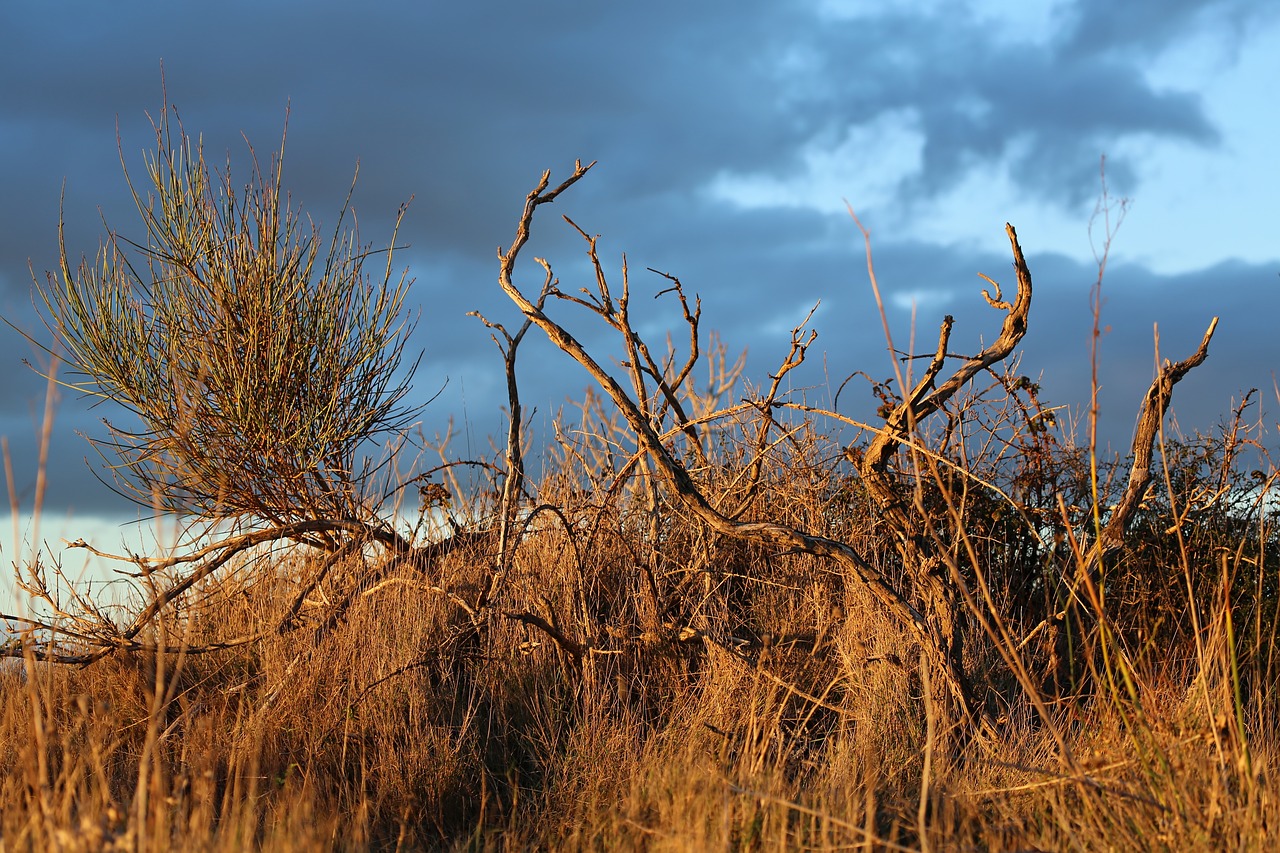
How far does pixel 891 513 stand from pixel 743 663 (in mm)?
1097

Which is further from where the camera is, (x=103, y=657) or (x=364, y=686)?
(x=103, y=657)

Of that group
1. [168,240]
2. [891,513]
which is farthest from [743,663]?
[168,240]

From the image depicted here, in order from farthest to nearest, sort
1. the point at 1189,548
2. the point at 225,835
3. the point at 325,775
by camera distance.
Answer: the point at 1189,548 → the point at 325,775 → the point at 225,835

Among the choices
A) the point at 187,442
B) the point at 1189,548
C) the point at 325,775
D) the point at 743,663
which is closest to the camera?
the point at 325,775

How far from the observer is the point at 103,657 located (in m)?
6.86

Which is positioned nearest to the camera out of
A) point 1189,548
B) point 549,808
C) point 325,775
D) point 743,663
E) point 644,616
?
point 549,808

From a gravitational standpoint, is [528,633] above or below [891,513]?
below

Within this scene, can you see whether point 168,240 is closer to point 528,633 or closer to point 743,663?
point 528,633

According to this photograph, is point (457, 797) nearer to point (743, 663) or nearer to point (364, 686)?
point (364, 686)

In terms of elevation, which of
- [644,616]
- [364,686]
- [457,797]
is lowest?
[457,797]

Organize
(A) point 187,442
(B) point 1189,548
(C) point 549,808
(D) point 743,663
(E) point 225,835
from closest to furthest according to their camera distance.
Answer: (E) point 225,835, (C) point 549,808, (D) point 743,663, (A) point 187,442, (B) point 1189,548

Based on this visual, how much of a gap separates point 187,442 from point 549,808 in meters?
3.49

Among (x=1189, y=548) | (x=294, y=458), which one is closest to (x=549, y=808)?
(x=294, y=458)

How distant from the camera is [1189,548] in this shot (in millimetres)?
7477
